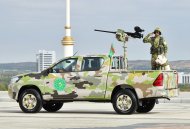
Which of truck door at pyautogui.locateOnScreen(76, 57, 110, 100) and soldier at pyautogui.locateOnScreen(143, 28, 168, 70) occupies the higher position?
soldier at pyautogui.locateOnScreen(143, 28, 168, 70)

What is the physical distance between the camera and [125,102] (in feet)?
63.5

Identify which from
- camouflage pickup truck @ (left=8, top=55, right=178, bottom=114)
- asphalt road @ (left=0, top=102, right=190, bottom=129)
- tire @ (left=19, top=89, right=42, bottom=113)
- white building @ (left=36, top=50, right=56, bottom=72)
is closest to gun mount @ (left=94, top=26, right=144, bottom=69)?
camouflage pickup truck @ (left=8, top=55, right=178, bottom=114)

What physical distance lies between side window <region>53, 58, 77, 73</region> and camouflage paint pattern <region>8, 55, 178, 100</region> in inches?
4.8

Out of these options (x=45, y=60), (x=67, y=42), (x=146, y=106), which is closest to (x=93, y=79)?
(x=146, y=106)

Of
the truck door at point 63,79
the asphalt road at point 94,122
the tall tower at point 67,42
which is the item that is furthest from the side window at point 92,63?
the tall tower at point 67,42

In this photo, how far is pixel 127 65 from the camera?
67.9ft

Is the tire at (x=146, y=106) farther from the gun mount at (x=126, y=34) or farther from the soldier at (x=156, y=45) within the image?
the gun mount at (x=126, y=34)

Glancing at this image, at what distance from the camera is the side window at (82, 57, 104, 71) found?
2005cm

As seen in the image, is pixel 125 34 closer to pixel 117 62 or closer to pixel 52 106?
pixel 117 62

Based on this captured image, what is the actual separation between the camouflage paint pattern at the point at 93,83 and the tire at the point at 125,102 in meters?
0.23

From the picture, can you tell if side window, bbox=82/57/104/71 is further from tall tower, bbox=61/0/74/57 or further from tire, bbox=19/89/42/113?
tall tower, bbox=61/0/74/57

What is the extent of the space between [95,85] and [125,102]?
1.06 m

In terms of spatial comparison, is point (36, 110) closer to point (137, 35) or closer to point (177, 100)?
point (137, 35)

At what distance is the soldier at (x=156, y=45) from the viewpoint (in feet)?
Result: 68.5
